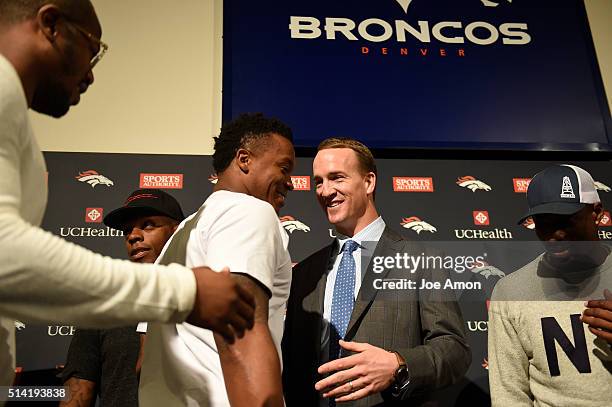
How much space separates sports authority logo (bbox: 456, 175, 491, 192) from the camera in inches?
124

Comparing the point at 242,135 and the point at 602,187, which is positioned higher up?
the point at 602,187

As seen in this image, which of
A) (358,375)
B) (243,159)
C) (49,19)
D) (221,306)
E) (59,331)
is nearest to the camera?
(221,306)

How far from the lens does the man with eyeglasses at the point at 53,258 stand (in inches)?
33.1

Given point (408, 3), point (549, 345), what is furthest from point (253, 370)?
point (408, 3)

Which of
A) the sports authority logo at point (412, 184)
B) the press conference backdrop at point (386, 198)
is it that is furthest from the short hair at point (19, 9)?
the sports authority logo at point (412, 184)

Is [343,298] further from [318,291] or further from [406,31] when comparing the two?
[406,31]

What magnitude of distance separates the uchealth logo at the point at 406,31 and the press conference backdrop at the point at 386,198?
87 cm

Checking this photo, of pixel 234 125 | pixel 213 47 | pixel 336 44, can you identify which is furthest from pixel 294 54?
pixel 234 125

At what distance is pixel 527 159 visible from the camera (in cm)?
332

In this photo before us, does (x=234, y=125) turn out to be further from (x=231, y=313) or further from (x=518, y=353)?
(x=518, y=353)

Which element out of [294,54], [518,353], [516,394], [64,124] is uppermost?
[294,54]

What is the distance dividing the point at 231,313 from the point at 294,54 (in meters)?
2.67

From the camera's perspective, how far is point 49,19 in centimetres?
108

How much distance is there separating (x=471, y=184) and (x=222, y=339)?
2.34 metres
